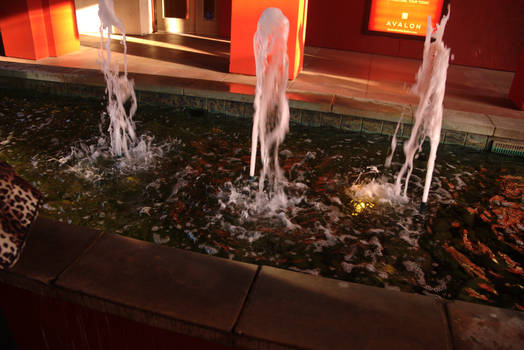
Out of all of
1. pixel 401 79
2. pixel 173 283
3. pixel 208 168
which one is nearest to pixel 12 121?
pixel 208 168

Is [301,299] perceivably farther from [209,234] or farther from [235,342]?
[209,234]

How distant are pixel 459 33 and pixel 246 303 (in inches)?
402

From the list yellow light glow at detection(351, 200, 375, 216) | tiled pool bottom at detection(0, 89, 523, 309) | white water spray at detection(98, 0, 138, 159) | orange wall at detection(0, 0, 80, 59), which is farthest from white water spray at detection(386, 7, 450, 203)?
orange wall at detection(0, 0, 80, 59)

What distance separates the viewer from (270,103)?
5648 millimetres

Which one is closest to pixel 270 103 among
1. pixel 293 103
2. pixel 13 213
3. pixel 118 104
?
pixel 293 103

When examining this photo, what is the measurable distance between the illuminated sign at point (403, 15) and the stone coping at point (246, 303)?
978cm

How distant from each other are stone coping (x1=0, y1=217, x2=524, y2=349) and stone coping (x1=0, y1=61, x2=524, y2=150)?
3.94 m

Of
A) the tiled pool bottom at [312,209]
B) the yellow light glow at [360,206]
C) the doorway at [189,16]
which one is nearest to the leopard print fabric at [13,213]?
the tiled pool bottom at [312,209]

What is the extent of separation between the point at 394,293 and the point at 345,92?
16.5 feet

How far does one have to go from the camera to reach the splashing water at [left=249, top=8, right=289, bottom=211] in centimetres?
411

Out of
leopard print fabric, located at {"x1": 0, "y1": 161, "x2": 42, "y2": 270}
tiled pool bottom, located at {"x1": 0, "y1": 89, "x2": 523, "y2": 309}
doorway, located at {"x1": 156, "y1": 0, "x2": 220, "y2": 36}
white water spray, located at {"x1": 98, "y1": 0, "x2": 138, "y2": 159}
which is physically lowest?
tiled pool bottom, located at {"x1": 0, "y1": 89, "x2": 523, "y2": 309}

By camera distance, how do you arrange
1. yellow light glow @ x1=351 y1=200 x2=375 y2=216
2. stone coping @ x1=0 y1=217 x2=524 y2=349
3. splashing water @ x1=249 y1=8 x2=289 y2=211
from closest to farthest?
stone coping @ x1=0 y1=217 x2=524 y2=349 → yellow light glow @ x1=351 y1=200 x2=375 y2=216 → splashing water @ x1=249 y1=8 x2=289 y2=211

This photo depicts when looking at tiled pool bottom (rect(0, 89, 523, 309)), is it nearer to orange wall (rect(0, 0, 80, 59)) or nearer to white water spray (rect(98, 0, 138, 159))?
white water spray (rect(98, 0, 138, 159))

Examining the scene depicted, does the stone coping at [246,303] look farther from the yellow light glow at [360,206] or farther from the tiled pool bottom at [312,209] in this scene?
the yellow light glow at [360,206]
